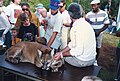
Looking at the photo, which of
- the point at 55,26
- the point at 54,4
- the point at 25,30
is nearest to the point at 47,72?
the point at 55,26

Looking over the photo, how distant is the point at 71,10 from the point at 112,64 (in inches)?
156

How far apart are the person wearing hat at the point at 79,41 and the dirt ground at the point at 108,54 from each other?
3063mm

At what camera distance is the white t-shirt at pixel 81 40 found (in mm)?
3496

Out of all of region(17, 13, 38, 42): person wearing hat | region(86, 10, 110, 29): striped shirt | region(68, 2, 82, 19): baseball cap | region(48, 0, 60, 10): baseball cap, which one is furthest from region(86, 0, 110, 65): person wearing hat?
region(68, 2, 82, 19): baseball cap

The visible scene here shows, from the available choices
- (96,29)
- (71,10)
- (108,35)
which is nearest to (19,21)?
(71,10)

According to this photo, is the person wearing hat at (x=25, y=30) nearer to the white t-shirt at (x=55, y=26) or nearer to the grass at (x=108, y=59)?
the white t-shirt at (x=55, y=26)

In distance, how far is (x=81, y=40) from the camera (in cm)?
349

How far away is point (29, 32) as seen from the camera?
4.89 m

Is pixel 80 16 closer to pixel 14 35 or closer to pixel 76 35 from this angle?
pixel 76 35

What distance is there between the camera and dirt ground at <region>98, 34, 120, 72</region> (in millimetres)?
6961

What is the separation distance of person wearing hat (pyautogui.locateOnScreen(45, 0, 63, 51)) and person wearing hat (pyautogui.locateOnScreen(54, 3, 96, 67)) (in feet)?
2.78

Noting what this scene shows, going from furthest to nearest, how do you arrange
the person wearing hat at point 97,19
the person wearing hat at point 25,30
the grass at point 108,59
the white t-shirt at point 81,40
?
the grass at point 108,59, the person wearing hat at point 97,19, the person wearing hat at point 25,30, the white t-shirt at point 81,40

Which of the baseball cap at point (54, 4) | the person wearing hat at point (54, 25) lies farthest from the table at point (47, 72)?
the baseball cap at point (54, 4)

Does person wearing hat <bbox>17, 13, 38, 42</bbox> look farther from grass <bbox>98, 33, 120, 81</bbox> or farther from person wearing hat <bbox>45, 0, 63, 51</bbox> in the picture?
grass <bbox>98, 33, 120, 81</bbox>
